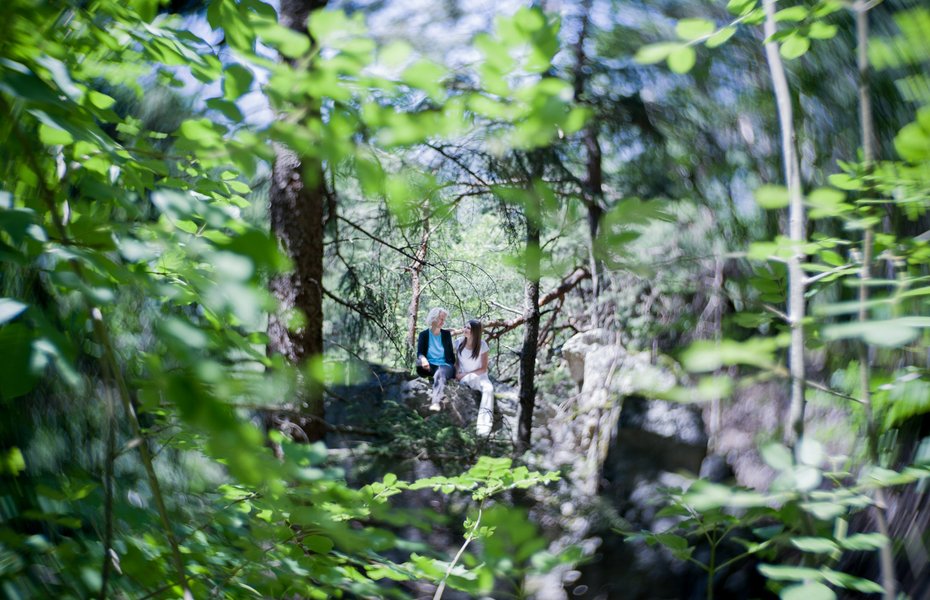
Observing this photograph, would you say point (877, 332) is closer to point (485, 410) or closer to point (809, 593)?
point (809, 593)

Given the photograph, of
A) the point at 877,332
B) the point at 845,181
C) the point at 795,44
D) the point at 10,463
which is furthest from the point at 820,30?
the point at 10,463

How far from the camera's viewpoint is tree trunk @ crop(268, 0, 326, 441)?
4.10ft

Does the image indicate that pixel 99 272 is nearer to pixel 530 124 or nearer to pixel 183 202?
pixel 183 202

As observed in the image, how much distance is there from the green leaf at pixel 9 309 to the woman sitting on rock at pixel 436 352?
73 centimetres

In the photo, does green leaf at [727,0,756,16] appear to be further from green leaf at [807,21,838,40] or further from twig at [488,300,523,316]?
twig at [488,300,523,316]

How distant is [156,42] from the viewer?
599 millimetres

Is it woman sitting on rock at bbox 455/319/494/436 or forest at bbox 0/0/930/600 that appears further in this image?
woman sitting on rock at bbox 455/319/494/436

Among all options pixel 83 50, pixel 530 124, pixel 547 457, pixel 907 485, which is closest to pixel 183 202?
pixel 530 124

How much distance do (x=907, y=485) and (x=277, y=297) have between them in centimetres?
106

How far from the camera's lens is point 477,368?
1.11 metres

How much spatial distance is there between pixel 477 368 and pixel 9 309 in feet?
2.60

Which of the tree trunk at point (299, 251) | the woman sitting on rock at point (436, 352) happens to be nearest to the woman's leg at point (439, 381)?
the woman sitting on rock at point (436, 352)

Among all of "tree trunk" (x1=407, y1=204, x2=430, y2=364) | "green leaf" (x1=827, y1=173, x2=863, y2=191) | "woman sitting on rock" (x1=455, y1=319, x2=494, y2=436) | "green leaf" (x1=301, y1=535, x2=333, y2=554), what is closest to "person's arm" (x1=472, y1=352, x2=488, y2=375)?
"woman sitting on rock" (x1=455, y1=319, x2=494, y2=436)

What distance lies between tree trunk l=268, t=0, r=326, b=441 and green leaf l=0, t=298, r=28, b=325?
86 cm
